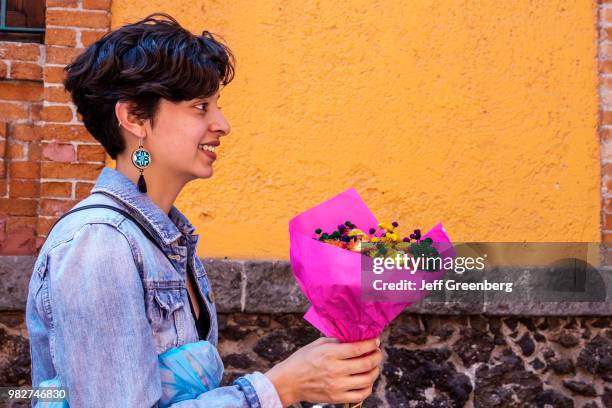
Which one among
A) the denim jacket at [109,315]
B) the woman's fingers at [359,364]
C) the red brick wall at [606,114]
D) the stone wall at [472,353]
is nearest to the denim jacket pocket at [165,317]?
the denim jacket at [109,315]

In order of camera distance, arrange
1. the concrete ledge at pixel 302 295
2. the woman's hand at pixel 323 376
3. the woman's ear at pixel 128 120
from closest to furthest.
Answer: the woman's hand at pixel 323 376
the woman's ear at pixel 128 120
the concrete ledge at pixel 302 295

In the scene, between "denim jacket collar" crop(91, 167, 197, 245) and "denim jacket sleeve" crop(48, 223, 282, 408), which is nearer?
"denim jacket sleeve" crop(48, 223, 282, 408)

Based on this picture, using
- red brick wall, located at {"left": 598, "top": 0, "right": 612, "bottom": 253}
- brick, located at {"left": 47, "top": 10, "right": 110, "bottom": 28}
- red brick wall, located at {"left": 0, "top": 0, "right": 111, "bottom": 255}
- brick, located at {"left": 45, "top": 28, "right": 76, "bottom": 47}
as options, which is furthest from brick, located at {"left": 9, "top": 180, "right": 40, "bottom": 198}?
red brick wall, located at {"left": 598, "top": 0, "right": 612, "bottom": 253}

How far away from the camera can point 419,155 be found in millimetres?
4445

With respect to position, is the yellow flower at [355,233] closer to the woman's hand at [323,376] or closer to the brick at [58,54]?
the woman's hand at [323,376]

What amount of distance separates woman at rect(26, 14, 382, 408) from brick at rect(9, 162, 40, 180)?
229 cm

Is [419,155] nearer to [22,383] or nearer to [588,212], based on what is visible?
[588,212]

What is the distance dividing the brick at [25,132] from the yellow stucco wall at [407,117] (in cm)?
74

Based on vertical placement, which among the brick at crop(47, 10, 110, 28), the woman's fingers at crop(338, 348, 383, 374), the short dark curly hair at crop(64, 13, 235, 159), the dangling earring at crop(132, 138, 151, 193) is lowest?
the woman's fingers at crop(338, 348, 383, 374)

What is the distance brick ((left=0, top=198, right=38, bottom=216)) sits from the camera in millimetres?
4246

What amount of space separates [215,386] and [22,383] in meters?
2.53

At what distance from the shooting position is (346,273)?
196 centimetres

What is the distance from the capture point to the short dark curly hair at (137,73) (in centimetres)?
196

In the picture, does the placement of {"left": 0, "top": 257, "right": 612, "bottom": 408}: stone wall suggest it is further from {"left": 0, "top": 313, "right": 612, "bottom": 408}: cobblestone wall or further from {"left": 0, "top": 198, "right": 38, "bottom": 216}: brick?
{"left": 0, "top": 198, "right": 38, "bottom": 216}: brick
